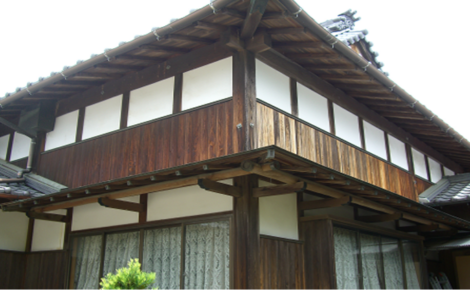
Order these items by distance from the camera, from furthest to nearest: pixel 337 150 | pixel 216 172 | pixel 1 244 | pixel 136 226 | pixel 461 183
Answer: pixel 461 183 → pixel 1 244 → pixel 337 150 → pixel 136 226 → pixel 216 172

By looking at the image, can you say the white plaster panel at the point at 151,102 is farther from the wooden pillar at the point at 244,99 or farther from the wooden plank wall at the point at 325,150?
the wooden plank wall at the point at 325,150

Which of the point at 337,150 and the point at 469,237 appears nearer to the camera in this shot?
the point at 337,150

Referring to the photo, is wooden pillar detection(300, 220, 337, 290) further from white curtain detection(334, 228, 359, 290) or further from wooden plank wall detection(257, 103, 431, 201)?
wooden plank wall detection(257, 103, 431, 201)

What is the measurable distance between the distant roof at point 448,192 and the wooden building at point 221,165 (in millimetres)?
772

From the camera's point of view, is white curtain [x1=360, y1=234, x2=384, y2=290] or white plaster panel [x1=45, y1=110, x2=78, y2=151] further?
white plaster panel [x1=45, y1=110, x2=78, y2=151]

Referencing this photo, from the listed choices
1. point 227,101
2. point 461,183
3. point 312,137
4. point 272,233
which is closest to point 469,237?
point 461,183

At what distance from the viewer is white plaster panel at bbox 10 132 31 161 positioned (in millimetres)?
11052

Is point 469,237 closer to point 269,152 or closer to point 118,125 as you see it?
point 269,152

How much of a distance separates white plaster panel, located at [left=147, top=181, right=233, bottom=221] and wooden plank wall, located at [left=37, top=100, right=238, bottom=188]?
0.50 meters

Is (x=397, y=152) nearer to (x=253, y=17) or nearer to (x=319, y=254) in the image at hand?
(x=319, y=254)

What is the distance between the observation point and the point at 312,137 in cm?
812

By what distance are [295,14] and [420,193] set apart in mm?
7761

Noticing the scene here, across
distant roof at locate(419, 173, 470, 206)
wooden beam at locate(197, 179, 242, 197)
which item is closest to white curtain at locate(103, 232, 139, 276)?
wooden beam at locate(197, 179, 242, 197)

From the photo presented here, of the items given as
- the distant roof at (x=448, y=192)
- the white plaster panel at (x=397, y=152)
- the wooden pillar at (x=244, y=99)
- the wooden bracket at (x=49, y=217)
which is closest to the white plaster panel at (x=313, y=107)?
the wooden pillar at (x=244, y=99)
